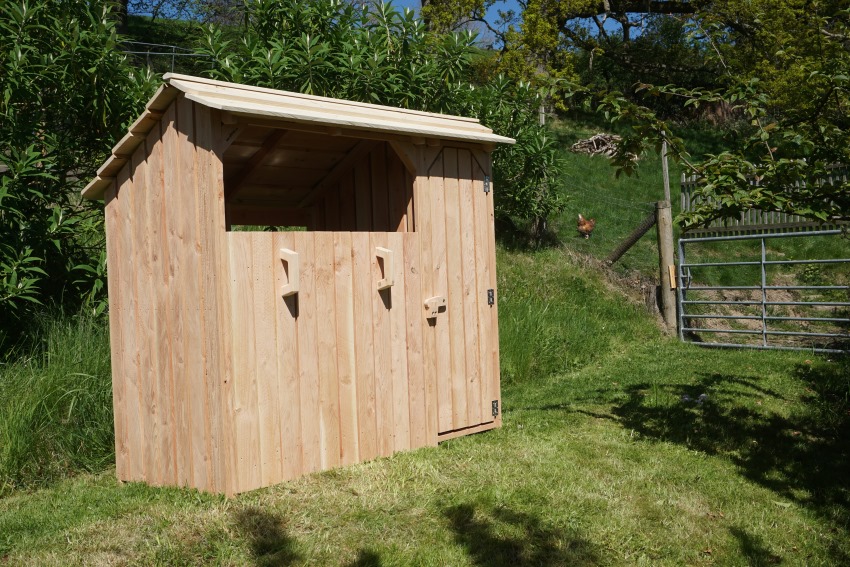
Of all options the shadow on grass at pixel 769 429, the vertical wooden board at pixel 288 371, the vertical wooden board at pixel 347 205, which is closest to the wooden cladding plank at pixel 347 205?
the vertical wooden board at pixel 347 205

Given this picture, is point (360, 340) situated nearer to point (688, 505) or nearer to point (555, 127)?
point (688, 505)

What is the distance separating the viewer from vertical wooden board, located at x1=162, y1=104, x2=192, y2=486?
206 inches

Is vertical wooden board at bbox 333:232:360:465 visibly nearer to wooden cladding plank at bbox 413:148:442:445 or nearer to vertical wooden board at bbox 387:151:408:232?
wooden cladding plank at bbox 413:148:442:445

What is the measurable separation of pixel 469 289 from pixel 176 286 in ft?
8.18

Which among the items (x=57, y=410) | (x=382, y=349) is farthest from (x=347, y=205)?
(x=57, y=410)

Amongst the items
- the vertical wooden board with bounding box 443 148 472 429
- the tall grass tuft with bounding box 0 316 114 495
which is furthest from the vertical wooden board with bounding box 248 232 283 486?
the tall grass tuft with bounding box 0 316 114 495

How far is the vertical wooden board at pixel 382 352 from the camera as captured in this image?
5969 mm

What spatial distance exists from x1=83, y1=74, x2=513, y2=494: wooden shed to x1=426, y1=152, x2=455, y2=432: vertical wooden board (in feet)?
0.05

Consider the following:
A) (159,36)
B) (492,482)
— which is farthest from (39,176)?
(159,36)

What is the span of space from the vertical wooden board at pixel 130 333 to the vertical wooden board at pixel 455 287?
2.40 meters

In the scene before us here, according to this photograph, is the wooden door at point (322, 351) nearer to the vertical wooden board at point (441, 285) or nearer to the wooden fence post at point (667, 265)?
the vertical wooden board at point (441, 285)

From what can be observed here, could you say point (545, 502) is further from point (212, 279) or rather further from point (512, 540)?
point (212, 279)

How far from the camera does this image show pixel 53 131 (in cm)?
790

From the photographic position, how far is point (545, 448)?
6.33 meters
